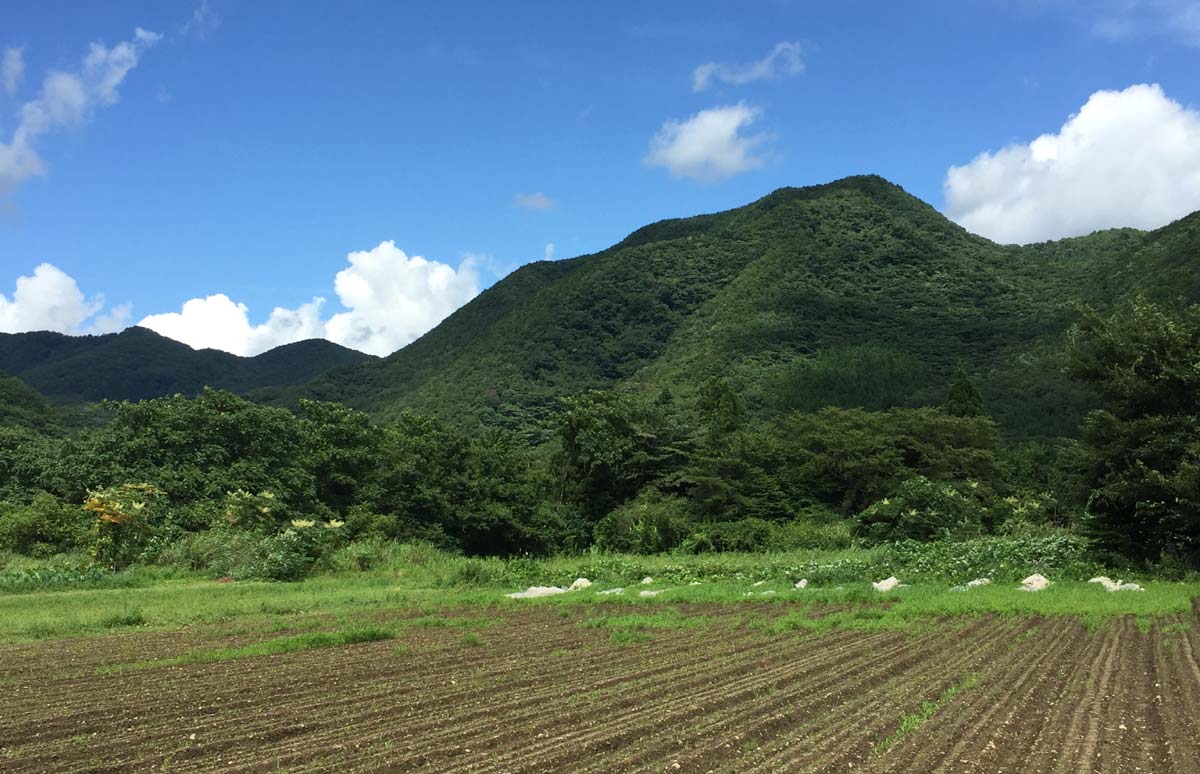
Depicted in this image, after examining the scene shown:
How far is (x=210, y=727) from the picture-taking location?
309 inches

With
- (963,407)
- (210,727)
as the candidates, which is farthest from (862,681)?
(963,407)

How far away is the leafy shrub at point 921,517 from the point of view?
32.2 metres

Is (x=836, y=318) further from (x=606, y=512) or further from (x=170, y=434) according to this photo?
(x=170, y=434)

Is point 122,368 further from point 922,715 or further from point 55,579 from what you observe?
point 922,715

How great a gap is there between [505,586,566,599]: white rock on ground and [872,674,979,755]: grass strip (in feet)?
43.6

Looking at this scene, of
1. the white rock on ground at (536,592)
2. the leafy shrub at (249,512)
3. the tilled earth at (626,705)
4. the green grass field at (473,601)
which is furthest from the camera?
the leafy shrub at (249,512)

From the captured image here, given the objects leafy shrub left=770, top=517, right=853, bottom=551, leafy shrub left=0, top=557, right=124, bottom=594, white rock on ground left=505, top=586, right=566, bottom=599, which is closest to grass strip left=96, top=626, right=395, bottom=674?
white rock on ground left=505, top=586, right=566, bottom=599

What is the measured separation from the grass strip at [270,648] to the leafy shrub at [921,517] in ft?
80.4

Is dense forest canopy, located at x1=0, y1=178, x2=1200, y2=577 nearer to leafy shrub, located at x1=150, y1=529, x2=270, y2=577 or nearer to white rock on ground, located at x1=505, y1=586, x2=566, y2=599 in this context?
leafy shrub, located at x1=150, y1=529, x2=270, y2=577

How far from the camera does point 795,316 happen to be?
116438 millimetres

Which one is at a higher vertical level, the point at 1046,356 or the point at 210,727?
the point at 1046,356

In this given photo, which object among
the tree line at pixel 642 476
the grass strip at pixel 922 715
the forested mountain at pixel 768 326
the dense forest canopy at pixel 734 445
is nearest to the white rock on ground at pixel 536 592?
the dense forest canopy at pixel 734 445

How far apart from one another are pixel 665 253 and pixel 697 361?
57.5 meters

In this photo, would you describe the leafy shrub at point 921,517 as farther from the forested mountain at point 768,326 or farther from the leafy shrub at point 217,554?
the forested mountain at point 768,326
